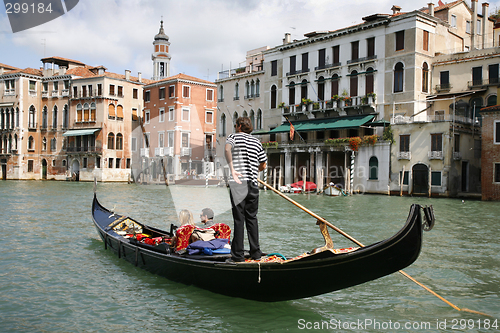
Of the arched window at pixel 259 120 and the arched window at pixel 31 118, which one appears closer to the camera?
the arched window at pixel 259 120

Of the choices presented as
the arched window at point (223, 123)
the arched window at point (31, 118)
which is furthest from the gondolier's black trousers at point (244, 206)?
the arched window at point (31, 118)

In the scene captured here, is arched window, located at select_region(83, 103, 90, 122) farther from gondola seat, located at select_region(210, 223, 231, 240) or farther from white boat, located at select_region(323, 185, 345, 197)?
gondola seat, located at select_region(210, 223, 231, 240)

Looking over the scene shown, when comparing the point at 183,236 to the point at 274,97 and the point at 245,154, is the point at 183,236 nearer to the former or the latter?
the point at 245,154

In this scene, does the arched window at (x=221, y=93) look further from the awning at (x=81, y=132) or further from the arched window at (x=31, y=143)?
the arched window at (x=31, y=143)

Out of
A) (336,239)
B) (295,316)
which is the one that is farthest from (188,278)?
(336,239)

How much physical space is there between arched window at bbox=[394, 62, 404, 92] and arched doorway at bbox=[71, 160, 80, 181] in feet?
80.1

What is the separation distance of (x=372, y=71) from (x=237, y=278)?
815 inches

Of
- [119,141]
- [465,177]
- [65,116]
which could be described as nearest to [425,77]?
[465,177]

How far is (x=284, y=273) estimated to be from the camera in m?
4.21

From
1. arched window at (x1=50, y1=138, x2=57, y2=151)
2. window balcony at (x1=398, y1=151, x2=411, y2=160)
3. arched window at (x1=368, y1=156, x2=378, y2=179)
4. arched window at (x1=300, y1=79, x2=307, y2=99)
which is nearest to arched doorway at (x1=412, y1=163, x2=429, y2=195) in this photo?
window balcony at (x1=398, y1=151, x2=411, y2=160)

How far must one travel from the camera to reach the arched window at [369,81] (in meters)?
23.3

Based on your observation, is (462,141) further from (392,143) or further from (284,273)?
(284,273)

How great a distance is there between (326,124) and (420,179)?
5.85 m

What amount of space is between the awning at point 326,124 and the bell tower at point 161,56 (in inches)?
950
